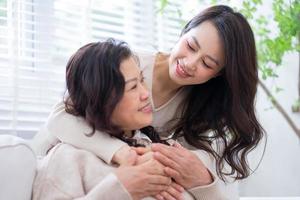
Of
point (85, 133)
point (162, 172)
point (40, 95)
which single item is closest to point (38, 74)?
point (40, 95)

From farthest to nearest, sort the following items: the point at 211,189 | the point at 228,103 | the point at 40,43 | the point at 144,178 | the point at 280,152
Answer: the point at 280,152
the point at 40,43
the point at 228,103
the point at 211,189
the point at 144,178

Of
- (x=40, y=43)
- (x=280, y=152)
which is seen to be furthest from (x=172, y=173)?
(x=280, y=152)

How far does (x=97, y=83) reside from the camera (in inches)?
48.6

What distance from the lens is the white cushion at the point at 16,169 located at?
106 centimetres

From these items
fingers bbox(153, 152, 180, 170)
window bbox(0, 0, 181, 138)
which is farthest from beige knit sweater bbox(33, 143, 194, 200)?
window bbox(0, 0, 181, 138)

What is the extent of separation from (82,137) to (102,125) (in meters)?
0.06

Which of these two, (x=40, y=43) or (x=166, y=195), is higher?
(x=40, y=43)

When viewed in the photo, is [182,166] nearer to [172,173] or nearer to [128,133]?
[172,173]

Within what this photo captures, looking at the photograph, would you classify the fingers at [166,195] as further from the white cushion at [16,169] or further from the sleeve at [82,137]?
the white cushion at [16,169]

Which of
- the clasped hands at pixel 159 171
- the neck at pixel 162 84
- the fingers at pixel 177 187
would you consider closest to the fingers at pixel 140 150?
the clasped hands at pixel 159 171

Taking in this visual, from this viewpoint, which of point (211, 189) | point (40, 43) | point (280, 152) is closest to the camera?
point (211, 189)

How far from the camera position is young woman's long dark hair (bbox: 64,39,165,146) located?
1238 millimetres

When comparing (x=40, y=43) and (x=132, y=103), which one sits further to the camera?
(x=40, y=43)

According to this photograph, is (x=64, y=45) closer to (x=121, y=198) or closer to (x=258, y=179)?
(x=121, y=198)
